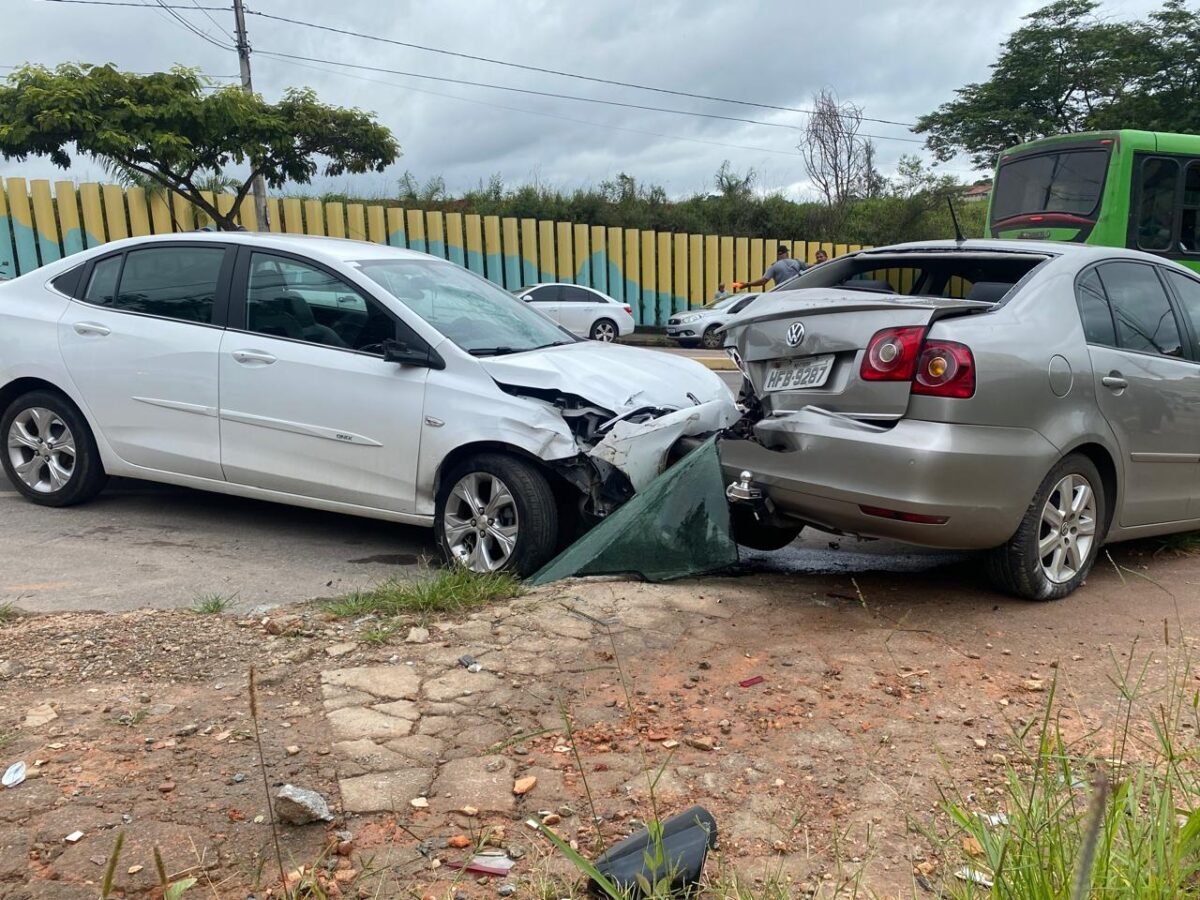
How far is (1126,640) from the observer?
3797mm

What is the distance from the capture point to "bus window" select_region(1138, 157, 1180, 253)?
11.7 m

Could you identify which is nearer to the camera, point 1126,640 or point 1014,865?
point 1014,865

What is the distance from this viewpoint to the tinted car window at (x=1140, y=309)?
464 centimetres

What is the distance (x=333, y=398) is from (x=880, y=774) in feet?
11.2

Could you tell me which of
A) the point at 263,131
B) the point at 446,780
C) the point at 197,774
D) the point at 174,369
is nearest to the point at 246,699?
the point at 197,774

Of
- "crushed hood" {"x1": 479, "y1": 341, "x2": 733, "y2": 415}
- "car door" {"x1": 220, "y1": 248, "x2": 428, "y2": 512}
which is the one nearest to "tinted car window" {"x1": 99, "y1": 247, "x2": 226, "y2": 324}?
"car door" {"x1": 220, "y1": 248, "x2": 428, "y2": 512}

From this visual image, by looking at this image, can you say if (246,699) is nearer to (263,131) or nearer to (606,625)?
(606,625)

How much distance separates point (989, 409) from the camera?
3.91 metres

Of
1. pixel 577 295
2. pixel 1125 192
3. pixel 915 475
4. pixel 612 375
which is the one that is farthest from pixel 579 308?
pixel 915 475

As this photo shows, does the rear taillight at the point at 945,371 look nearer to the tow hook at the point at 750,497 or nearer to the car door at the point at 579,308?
the tow hook at the point at 750,497

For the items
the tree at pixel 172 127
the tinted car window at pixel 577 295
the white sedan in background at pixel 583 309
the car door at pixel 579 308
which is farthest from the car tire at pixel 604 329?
the tree at pixel 172 127

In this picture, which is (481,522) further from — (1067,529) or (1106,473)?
(1106,473)

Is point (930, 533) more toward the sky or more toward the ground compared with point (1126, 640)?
more toward the sky

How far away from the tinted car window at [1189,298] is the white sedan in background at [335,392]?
2.36 m
